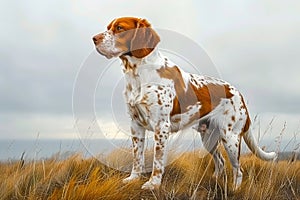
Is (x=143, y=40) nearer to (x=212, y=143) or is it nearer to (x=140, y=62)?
(x=140, y=62)

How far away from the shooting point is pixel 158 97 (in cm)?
539

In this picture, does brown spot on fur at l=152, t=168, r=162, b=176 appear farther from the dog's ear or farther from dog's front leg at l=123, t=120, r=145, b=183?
A: the dog's ear

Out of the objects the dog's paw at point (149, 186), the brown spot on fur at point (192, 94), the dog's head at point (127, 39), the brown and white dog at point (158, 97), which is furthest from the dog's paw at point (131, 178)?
the dog's head at point (127, 39)

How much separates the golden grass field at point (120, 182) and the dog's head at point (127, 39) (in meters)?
1.49

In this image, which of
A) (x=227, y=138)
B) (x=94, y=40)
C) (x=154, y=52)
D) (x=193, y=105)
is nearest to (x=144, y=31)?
(x=154, y=52)

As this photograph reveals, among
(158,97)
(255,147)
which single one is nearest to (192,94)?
(158,97)

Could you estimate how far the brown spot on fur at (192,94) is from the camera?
5.65 m

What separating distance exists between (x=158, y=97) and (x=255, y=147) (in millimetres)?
2355

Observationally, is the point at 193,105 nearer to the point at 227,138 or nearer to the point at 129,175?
the point at 227,138

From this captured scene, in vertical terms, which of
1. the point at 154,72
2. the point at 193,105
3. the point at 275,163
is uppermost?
the point at 154,72

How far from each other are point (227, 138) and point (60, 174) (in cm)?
242

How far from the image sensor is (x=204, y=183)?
585 centimetres

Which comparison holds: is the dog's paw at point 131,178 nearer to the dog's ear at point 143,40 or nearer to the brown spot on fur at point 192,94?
the brown spot on fur at point 192,94

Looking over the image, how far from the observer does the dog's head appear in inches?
205
